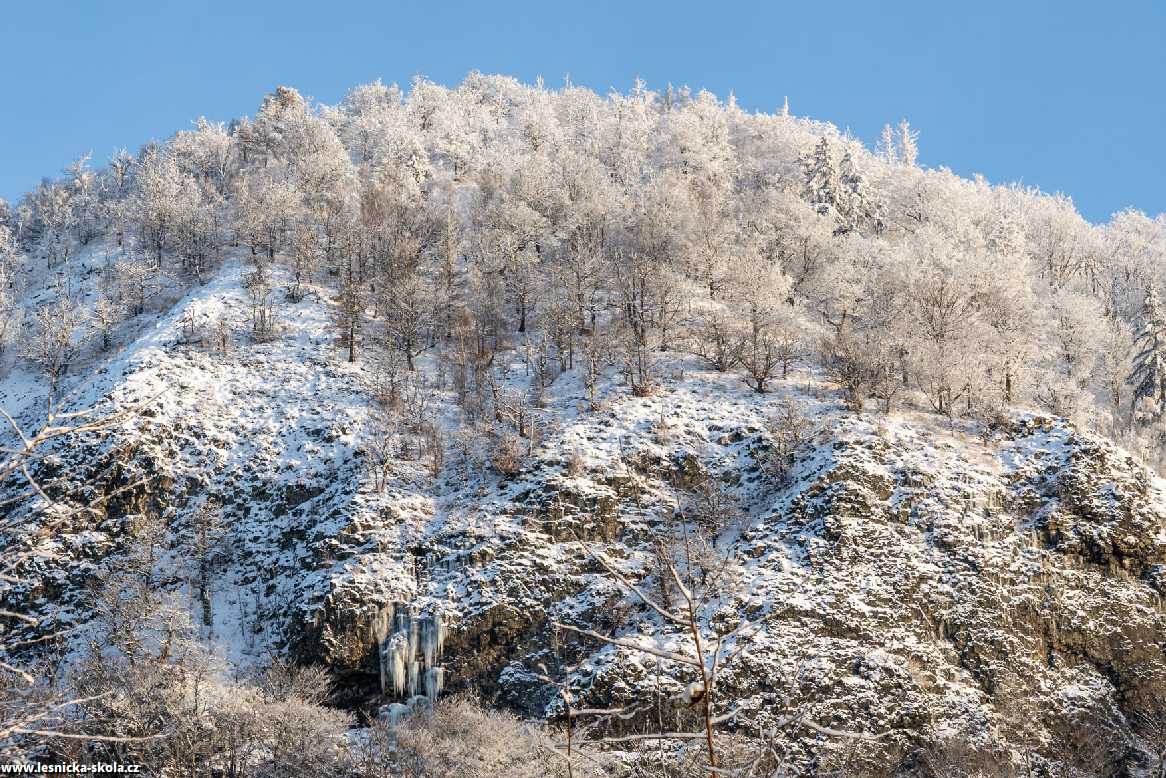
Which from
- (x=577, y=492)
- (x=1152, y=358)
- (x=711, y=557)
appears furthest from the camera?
(x=1152, y=358)

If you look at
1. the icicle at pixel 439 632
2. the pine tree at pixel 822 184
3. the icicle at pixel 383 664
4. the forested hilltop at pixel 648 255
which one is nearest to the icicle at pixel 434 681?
the icicle at pixel 439 632

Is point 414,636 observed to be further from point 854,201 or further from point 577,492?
point 854,201

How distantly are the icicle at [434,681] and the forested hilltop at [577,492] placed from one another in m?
0.18

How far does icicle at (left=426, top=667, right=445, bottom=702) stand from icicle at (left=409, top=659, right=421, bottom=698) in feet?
1.49

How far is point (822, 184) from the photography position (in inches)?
2825

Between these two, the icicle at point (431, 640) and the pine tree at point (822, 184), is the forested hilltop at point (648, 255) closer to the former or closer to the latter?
the pine tree at point (822, 184)

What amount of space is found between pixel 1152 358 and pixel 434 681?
1960 inches

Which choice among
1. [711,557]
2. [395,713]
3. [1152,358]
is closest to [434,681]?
[395,713]

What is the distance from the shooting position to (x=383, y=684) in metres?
32.2

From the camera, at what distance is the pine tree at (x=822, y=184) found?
231 ft

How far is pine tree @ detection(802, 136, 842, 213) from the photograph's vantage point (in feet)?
231

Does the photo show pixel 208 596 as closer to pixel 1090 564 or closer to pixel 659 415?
pixel 659 415

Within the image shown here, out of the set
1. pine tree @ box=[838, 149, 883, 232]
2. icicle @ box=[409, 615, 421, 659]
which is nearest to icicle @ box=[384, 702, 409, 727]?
icicle @ box=[409, 615, 421, 659]

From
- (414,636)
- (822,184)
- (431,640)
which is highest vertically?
(822,184)
